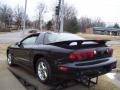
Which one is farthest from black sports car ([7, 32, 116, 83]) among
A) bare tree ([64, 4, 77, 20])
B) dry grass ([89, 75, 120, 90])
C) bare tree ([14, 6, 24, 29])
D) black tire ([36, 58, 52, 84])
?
bare tree ([14, 6, 24, 29])

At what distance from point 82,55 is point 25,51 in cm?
230

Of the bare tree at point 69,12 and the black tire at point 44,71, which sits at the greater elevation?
the bare tree at point 69,12

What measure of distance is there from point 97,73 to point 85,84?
813 mm

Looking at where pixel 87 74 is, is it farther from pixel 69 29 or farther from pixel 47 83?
pixel 69 29

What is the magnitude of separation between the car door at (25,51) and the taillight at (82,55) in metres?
1.78

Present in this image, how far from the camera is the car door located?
6844mm

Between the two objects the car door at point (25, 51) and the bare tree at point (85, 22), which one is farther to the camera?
the bare tree at point (85, 22)

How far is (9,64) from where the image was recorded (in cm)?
880

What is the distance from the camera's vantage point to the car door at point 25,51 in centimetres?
684

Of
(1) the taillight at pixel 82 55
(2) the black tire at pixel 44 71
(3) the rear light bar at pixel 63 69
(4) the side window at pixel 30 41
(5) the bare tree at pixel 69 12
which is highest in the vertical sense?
(5) the bare tree at pixel 69 12

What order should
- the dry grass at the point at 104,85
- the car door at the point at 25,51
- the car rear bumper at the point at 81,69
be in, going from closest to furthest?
the car rear bumper at the point at 81,69, the dry grass at the point at 104,85, the car door at the point at 25,51

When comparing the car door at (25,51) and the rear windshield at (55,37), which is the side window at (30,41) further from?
the rear windshield at (55,37)

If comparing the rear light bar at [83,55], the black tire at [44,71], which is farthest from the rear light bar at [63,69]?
the black tire at [44,71]

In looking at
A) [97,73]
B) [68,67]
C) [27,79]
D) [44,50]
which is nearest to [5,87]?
[27,79]
